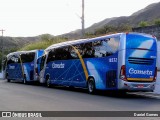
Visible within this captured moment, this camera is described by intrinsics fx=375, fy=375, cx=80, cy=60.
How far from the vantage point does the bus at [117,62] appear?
740 inches

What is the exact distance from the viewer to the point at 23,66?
3753 cm

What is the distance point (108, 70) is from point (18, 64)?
2073 centimetres

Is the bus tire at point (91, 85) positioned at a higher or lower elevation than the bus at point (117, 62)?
lower

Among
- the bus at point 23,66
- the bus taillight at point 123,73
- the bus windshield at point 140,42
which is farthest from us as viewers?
the bus at point 23,66

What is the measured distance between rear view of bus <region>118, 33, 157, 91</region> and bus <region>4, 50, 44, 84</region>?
51.6 ft

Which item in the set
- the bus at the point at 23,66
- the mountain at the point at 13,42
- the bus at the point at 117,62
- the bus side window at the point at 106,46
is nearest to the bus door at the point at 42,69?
the bus at the point at 23,66

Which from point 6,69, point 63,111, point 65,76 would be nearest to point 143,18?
point 6,69

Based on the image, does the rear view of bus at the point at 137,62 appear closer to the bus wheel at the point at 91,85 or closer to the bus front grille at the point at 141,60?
the bus front grille at the point at 141,60

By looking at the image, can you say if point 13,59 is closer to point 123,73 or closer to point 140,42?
point 140,42

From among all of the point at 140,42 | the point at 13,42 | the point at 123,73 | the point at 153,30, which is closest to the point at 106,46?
the point at 140,42

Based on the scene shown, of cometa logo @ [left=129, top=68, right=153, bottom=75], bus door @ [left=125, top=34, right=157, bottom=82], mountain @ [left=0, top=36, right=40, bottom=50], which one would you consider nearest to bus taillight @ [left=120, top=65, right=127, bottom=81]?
bus door @ [left=125, top=34, right=157, bottom=82]

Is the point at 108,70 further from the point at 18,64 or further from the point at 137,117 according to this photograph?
the point at 18,64

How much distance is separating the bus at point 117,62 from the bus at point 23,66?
36.8ft

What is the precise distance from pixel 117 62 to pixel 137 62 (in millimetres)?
1041
